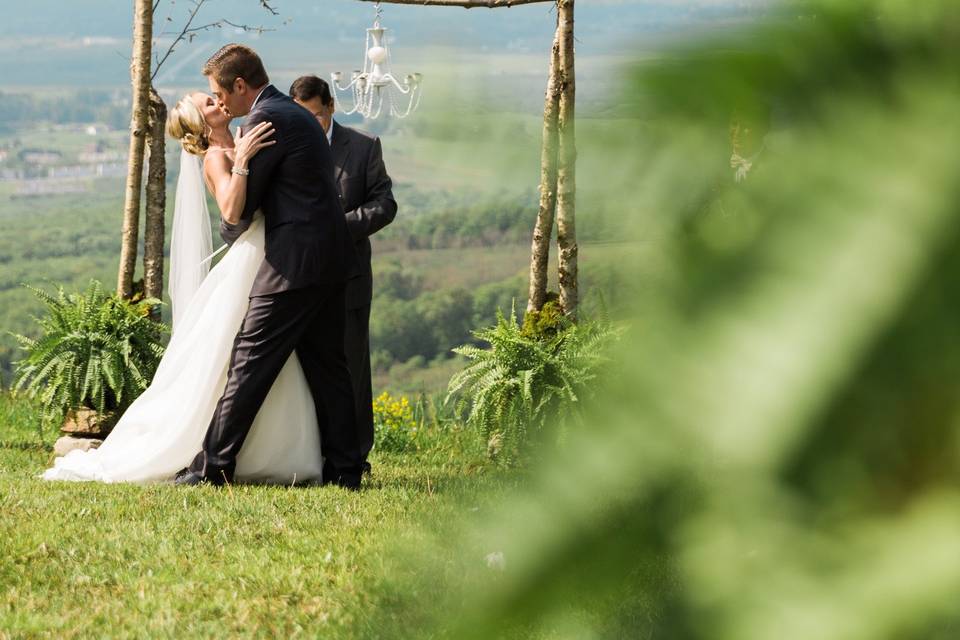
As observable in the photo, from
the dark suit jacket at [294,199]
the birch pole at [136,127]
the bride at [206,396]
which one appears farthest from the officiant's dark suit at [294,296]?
the birch pole at [136,127]

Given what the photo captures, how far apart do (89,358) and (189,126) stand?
2190 mm

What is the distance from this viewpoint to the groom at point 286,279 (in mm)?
5945

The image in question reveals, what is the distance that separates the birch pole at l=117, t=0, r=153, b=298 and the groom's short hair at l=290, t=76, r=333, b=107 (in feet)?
6.22

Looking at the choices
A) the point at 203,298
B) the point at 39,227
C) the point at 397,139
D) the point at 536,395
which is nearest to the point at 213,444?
the point at 203,298

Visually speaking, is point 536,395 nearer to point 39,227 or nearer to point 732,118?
point 732,118

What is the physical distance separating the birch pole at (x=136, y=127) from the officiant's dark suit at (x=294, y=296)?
2322mm

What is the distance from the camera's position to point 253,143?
19.2 ft

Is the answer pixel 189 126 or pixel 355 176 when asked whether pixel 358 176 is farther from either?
pixel 189 126

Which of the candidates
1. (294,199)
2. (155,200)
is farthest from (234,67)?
(155,200)

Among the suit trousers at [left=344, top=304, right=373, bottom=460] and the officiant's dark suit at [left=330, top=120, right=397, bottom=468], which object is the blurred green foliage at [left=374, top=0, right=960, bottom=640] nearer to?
the officiant's dark suit at [left=330, top=120, right=397, bottom=468]

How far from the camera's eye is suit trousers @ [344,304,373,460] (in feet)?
23.9

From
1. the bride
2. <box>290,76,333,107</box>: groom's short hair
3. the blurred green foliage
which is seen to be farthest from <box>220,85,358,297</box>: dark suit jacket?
the blurred green foliage

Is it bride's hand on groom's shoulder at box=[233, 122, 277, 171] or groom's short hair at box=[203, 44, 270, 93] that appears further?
groom's short hair at box=[203, 44, 270, 93]

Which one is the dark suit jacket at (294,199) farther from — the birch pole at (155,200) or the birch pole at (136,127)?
the birch pole at (155,200)
